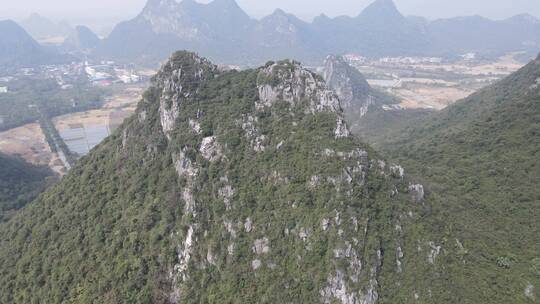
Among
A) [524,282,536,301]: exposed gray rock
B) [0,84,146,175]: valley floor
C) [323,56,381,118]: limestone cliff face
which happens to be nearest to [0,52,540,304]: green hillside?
[524,282,536,301]: exposed gray rock

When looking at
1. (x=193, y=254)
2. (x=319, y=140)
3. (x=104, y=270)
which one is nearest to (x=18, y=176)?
(x=104, y=270)

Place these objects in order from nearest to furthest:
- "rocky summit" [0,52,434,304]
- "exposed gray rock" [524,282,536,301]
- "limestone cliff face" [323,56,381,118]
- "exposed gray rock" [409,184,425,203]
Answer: "exposed gray rock" [524,282,536,301], "rocky summit" [0,52,434,304], "exposed gray rock" [409,184,425,203], "limestone cliff face" [323,56,381,118]

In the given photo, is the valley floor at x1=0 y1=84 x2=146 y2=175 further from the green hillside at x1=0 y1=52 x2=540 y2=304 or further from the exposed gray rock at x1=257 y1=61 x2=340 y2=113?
the exposed gray rock at x1=257 y1=61 x2=340 y2=113

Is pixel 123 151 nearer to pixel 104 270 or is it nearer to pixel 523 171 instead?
pixel 104 270

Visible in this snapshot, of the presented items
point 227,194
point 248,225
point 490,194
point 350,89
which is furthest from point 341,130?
point 350,89

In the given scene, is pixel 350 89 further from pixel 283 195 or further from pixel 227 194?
pixel 283 195

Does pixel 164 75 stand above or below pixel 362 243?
above
